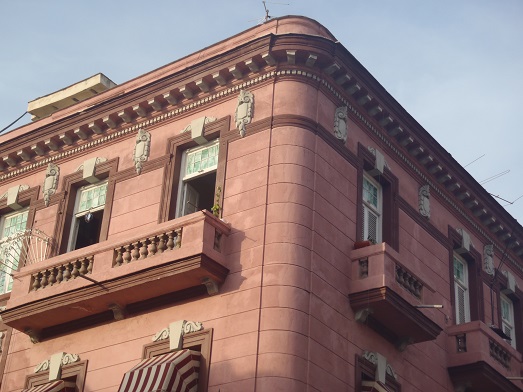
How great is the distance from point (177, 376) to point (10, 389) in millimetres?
5629

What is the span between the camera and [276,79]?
23641mm

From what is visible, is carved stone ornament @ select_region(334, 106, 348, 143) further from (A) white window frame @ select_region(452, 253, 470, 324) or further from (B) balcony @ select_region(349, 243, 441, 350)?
(A) white window frame @ select_region(452, 253, 470, 324)

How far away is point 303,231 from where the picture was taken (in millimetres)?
21406

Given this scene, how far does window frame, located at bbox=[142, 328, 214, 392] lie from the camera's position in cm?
2062

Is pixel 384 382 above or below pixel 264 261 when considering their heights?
below

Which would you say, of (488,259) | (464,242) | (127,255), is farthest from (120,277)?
(488,259)

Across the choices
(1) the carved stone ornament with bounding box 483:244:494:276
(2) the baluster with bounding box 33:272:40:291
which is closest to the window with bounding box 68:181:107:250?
(2) the baluster with bounding box 33:272:40:291

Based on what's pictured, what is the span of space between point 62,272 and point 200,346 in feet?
14.3

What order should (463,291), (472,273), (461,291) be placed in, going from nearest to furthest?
(461,291)
(463,291)
(472,273)

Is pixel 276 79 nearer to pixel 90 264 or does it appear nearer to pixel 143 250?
pixel 143 250

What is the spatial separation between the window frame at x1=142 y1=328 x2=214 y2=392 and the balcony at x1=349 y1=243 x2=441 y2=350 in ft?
11.0

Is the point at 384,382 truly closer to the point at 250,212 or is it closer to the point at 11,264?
the point at 250,212

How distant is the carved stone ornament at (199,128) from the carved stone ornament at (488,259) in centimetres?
962

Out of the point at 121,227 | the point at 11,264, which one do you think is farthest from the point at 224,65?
the point at 11,264
